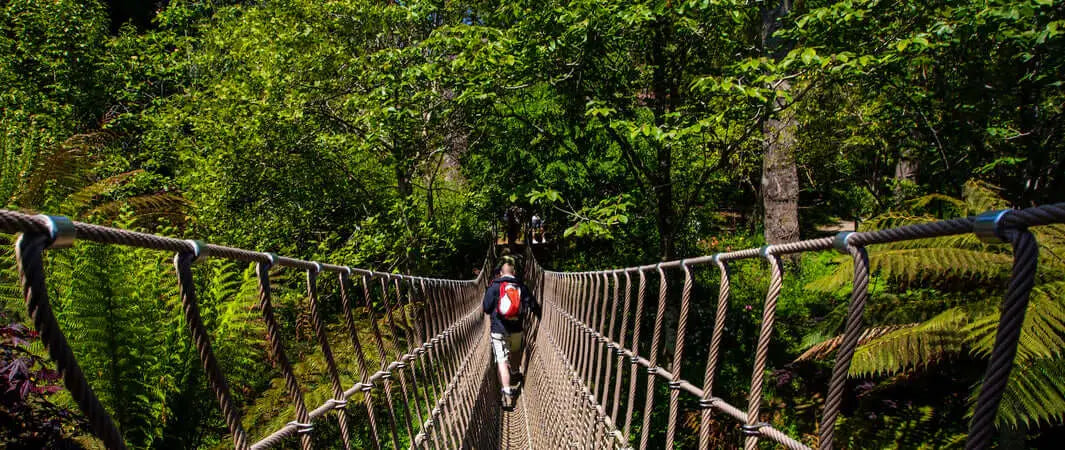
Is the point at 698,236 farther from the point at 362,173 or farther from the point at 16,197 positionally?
the point at 16,197

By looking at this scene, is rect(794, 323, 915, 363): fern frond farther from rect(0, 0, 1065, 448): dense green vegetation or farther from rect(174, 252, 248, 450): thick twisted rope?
rect(174, 252, 248, 450): thick twisted rope

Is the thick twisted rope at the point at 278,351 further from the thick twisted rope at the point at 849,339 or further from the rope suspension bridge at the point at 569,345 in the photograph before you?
the thick twisted rope at the point at 849,339

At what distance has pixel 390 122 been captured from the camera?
4.62 meters

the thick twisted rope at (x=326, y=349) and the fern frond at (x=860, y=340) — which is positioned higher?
the thick twisted rope at (x=326, y=349)

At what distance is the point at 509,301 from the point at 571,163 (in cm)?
123

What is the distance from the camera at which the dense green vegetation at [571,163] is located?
2.16m

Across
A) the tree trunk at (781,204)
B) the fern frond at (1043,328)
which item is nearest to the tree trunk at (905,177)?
the tree trunk at (781,204)

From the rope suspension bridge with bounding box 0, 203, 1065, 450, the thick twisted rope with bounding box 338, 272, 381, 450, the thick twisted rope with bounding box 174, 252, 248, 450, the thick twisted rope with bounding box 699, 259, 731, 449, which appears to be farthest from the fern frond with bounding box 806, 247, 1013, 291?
the thick twisted rope with bounding box 174, 252, 248, 450

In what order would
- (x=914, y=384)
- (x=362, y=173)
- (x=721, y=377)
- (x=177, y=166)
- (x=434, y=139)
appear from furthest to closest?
(x=177, y=166) < (x=362, y=173) < (x=434, y=139) < (x=721, y=377) < (x=914, y=384)

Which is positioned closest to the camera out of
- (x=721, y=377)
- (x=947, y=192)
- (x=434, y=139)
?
(x=947, y=192)

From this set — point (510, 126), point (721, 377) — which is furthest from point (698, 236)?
point (510, 126)

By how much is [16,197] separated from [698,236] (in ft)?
21.5

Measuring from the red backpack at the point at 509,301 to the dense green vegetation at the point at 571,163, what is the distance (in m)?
0.77

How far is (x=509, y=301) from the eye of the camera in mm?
4977
